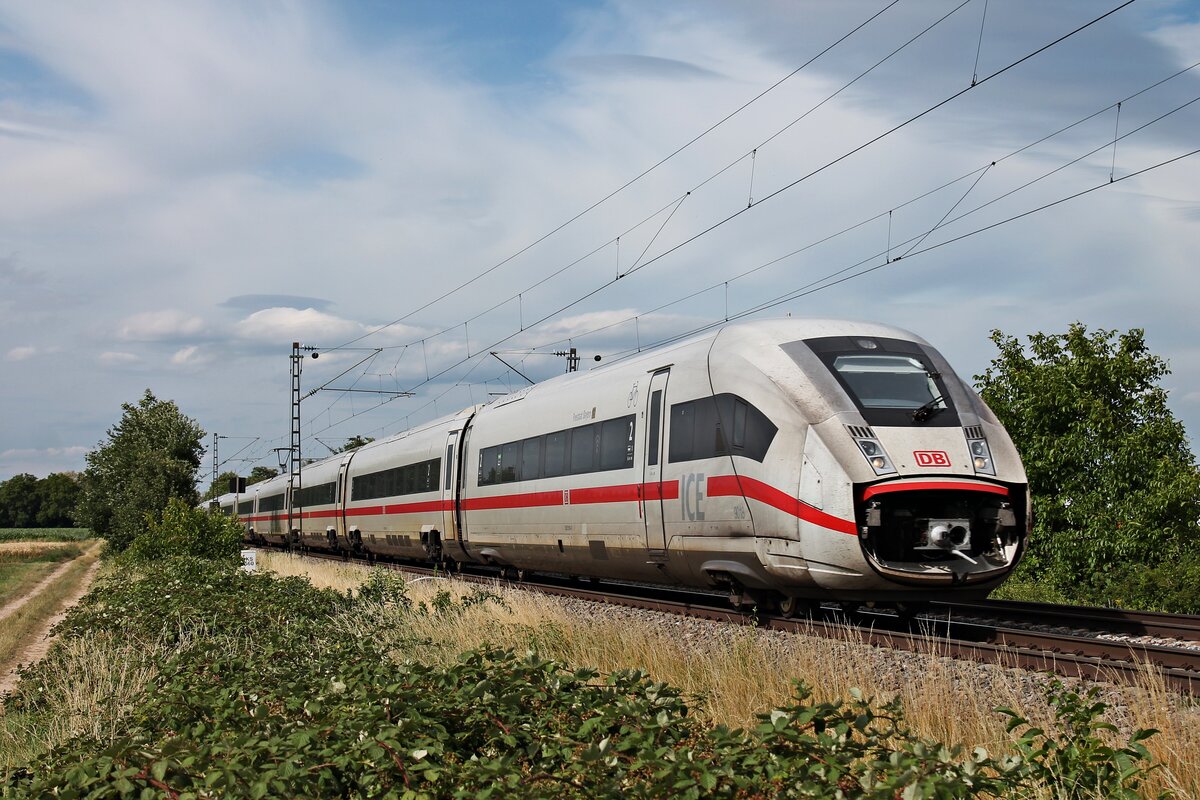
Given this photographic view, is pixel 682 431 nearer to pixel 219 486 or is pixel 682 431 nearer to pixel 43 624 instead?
pixel 43 624

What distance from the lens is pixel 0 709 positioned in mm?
11852

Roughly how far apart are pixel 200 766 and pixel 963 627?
8995 mm

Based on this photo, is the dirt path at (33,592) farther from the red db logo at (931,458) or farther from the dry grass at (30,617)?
the red db logo at (931,458)

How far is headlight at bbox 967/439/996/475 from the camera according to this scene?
1089 cm

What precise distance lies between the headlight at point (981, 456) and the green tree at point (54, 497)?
517 feet

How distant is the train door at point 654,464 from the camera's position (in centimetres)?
1370

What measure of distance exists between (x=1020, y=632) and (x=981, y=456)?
1.74 m

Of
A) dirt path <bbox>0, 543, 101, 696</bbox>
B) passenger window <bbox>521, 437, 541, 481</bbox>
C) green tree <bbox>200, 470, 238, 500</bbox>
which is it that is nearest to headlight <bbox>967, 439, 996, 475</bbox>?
passenger window <bbox>521, 437, 541, 481</bbox>

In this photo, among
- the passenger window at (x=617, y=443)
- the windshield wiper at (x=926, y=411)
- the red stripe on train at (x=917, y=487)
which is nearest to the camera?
the red stripe on train at (x=917, y=487)

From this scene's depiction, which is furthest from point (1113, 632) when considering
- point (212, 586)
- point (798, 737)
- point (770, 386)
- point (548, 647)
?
point (212, 586)

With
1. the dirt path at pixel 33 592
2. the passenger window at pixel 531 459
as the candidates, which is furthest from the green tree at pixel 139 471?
the passenger window at pixel 531 459

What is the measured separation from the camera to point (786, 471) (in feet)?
36.4

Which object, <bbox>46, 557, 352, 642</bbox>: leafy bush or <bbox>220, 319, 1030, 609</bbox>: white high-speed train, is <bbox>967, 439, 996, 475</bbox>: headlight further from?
<bbox>46, 557, 352, 642</bbox>: leafy bush

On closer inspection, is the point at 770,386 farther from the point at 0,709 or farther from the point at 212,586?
the point at 212,586
